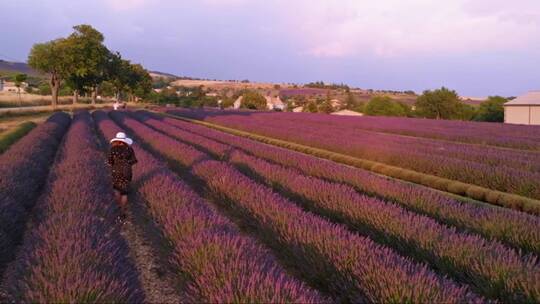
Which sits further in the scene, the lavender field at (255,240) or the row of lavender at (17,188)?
the row of lavender at (17,188)

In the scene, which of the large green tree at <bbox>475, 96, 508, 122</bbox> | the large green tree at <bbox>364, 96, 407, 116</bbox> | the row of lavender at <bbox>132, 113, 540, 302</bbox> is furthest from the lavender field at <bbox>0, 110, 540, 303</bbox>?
the large green tree at <bbox>364, 96, 407, 116</bbox>

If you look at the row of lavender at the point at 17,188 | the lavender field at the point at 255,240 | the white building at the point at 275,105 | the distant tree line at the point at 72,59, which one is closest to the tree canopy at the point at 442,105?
the white building at the point at 275,105

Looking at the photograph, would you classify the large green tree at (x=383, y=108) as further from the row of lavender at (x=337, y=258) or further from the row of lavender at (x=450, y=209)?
the row of lavender at (x=337, y=258)

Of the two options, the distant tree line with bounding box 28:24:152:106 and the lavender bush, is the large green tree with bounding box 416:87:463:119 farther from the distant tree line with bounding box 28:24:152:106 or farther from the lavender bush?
the lavender bush

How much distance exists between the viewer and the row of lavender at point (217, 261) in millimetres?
3004

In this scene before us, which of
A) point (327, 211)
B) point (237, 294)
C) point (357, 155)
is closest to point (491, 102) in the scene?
point (357, 155)

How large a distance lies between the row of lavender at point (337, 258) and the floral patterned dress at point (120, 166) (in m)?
1.55

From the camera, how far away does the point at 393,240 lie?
5223mm

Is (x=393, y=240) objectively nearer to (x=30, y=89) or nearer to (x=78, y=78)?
(x=78, y=78)

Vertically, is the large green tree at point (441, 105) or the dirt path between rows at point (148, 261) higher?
the large green tree at point (441, 105)

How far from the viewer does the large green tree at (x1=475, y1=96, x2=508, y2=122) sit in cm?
5153

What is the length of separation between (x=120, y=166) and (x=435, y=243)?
172 inches

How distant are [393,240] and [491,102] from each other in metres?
55.3

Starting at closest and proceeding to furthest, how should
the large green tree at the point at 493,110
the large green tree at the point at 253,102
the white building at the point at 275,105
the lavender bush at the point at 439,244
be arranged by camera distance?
the lavender bush at the point at 439,244 < the large green tree at the point at 493,110 < the large green tree at the point at 253,102 < the white building at the point at 275,105
